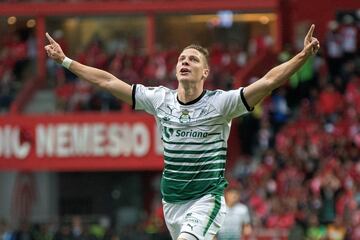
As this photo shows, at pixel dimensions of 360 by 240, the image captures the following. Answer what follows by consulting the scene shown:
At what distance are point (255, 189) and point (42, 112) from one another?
7260 millimetres

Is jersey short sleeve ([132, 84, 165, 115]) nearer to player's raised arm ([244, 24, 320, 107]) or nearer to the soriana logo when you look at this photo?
player's raised arm ([244, 24, 320, 107])

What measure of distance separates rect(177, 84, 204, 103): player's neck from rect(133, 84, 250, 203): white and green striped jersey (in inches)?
1.4

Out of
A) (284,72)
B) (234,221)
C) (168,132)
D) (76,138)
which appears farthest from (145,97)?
(76,138)

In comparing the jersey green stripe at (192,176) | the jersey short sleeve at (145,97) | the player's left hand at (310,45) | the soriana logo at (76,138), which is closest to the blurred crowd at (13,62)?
the soriana logo at (76,138)

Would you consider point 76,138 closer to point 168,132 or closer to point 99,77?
point 99,77

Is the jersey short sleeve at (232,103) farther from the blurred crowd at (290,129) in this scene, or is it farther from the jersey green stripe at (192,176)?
the blurred crowd at (290,129)

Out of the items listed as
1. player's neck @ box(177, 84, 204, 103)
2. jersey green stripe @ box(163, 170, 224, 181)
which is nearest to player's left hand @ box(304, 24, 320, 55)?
player's neck @ box(177, 84, 204, 103)

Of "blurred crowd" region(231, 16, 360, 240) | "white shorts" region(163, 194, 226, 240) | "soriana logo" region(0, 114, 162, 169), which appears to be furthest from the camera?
"soriana logo" region(0, 114, 162, 169)

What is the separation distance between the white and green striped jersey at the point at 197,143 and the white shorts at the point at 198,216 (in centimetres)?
6

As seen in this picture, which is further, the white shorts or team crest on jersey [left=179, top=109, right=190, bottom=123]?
team crest on jersey [left=179, top=109, right=190, bottom=123]

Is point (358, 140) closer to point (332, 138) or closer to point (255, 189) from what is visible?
point (332, 138)

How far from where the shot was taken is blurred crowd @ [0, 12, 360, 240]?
22.4 metres

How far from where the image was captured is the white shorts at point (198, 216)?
9203 millimetres

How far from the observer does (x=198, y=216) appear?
9.23m
